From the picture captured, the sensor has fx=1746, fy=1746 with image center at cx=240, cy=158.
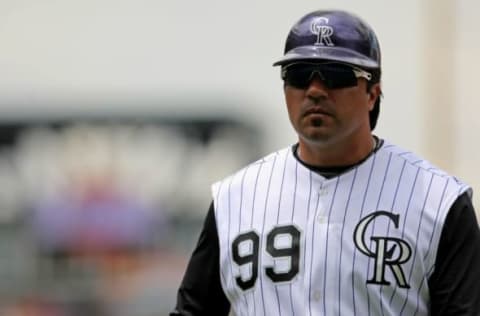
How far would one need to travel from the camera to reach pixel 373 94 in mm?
3328

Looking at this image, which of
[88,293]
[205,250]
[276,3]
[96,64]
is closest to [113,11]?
[96,64]

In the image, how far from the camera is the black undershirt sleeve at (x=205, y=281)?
3402 mm

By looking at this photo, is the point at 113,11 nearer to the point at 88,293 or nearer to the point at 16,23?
the point at 16,23

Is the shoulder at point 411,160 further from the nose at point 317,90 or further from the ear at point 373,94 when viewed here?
the nose at point 317,90

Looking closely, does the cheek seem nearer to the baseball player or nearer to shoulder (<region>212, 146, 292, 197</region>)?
the baseball player

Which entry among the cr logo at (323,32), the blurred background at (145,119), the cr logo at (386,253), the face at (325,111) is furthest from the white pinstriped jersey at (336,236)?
the blurred background at (145,119)

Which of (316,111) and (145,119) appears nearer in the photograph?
(316,111)

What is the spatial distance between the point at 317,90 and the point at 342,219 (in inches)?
9.9

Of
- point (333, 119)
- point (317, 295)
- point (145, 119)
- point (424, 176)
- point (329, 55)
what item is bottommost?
point (317, 295)

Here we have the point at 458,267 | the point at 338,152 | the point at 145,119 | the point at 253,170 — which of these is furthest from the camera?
the point at 145,119

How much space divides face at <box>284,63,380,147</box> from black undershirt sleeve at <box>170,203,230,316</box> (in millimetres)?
291

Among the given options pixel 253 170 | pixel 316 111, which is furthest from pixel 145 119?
pixel 316 111

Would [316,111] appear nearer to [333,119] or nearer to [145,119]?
[333,119]

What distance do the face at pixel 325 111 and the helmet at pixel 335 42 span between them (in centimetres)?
4
